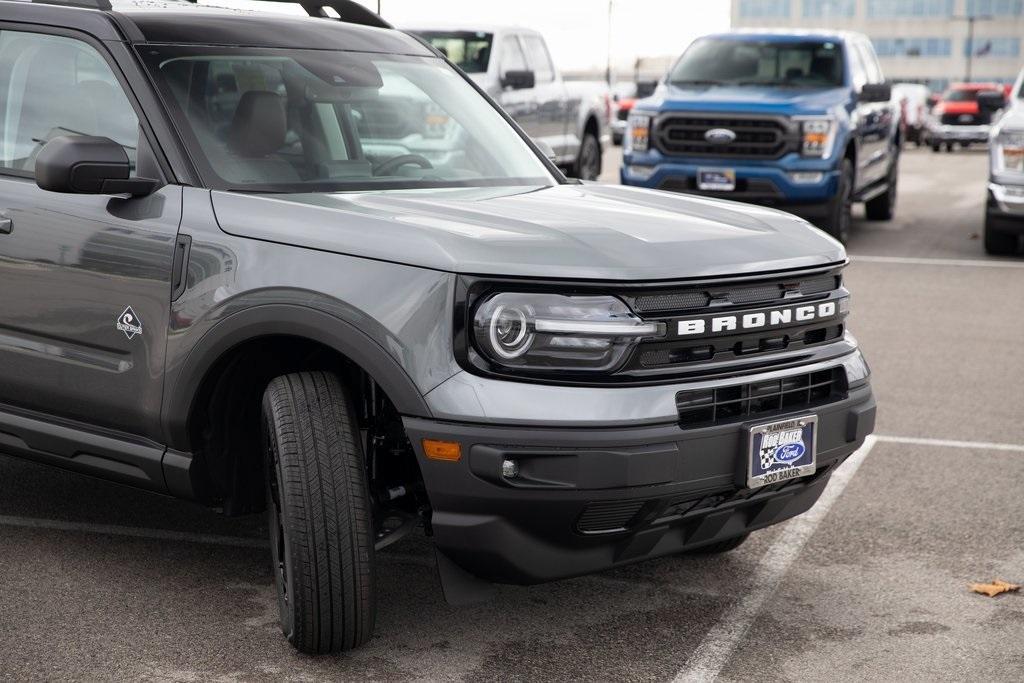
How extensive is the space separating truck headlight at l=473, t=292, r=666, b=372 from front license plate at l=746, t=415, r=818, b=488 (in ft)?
1.49

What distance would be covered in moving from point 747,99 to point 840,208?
1313 millimetres

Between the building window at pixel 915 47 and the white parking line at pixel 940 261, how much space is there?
103222mm

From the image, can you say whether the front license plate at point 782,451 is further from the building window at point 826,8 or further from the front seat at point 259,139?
the building window at point 826,8

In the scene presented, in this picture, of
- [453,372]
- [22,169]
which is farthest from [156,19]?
[453,372]

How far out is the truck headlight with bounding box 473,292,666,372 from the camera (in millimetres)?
3551

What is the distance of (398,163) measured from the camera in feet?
15.6

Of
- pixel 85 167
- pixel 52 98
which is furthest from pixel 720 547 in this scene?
pixel 52 98

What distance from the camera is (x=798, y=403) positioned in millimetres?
3984

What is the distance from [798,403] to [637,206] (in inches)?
32.8

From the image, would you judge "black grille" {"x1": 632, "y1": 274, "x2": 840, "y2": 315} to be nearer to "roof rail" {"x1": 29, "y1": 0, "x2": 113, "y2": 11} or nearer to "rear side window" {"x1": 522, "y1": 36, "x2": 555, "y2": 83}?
"roof rail" {"x1": 29, "y1": 0, "x2": 113, "y2": 11}

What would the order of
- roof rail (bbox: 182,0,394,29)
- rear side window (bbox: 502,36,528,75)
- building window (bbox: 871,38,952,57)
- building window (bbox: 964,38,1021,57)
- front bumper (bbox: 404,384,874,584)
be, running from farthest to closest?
building window (bbox: 871,38,952,57)
building window (bbox: 964,38,1021,57)
rear side window (bbox: 502,36,528,75)
roof rail (bbox: 182,0,394,29)
front bumper (bbox: 404,384,874,584)

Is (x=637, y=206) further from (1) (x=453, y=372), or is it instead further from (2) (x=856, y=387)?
(1) (x=453, y=372)

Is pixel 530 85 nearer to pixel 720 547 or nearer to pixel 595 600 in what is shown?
pixel 720 547

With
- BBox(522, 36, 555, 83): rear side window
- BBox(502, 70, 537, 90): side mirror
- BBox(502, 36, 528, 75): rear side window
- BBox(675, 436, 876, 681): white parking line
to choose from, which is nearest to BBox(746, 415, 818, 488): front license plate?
BBox(675, 436, 876, 681): white parking line
